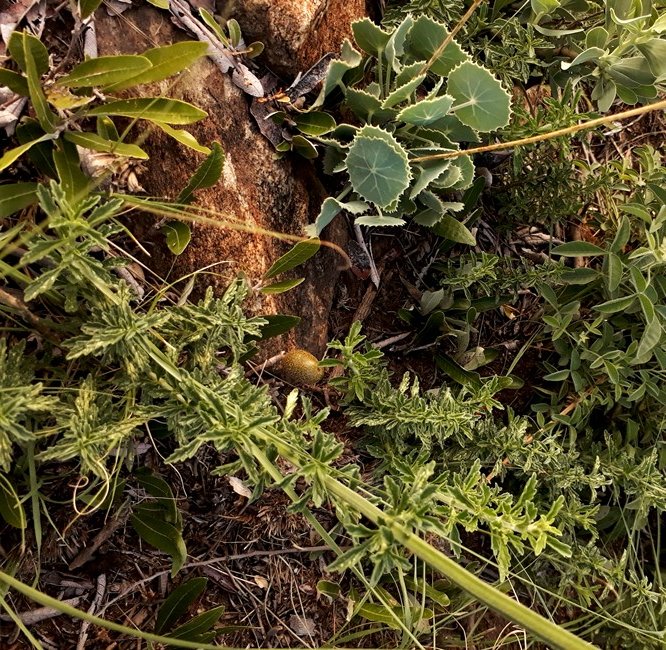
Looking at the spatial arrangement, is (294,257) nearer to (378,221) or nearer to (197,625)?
(378,221)

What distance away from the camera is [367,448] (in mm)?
1746

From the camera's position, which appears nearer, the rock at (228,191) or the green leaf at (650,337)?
the rock at (228,191)

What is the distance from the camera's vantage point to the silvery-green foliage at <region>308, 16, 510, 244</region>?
4.93 ft

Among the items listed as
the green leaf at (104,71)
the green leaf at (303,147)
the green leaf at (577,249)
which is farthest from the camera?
the green leaf at (577,249)

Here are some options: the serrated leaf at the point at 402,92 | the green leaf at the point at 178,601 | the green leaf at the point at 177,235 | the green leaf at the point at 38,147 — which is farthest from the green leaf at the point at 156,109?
the green leaf at the point at 178,601

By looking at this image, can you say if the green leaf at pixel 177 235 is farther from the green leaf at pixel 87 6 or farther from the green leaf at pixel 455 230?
the green leaf at pixel 455 230

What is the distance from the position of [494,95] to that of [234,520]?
122 cm

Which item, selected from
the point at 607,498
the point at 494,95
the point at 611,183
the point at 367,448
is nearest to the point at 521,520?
the point at 367,448

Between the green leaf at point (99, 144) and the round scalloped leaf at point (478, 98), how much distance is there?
2.47ft

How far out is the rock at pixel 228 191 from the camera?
146 centimetres

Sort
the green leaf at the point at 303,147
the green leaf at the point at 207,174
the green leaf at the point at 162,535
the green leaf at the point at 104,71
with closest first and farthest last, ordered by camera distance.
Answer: the green leaf at the point at 104,71
the green leaf at the point at 207,174
the green leaf at the point at 162,535
the green leaf at the point at 303,147

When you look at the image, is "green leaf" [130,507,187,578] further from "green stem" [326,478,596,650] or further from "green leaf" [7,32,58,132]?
"green leaf" [7,32,58,132]

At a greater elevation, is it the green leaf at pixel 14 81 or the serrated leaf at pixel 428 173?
the green leaf at pixel 14 81

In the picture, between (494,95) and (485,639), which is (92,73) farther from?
(485,639)
